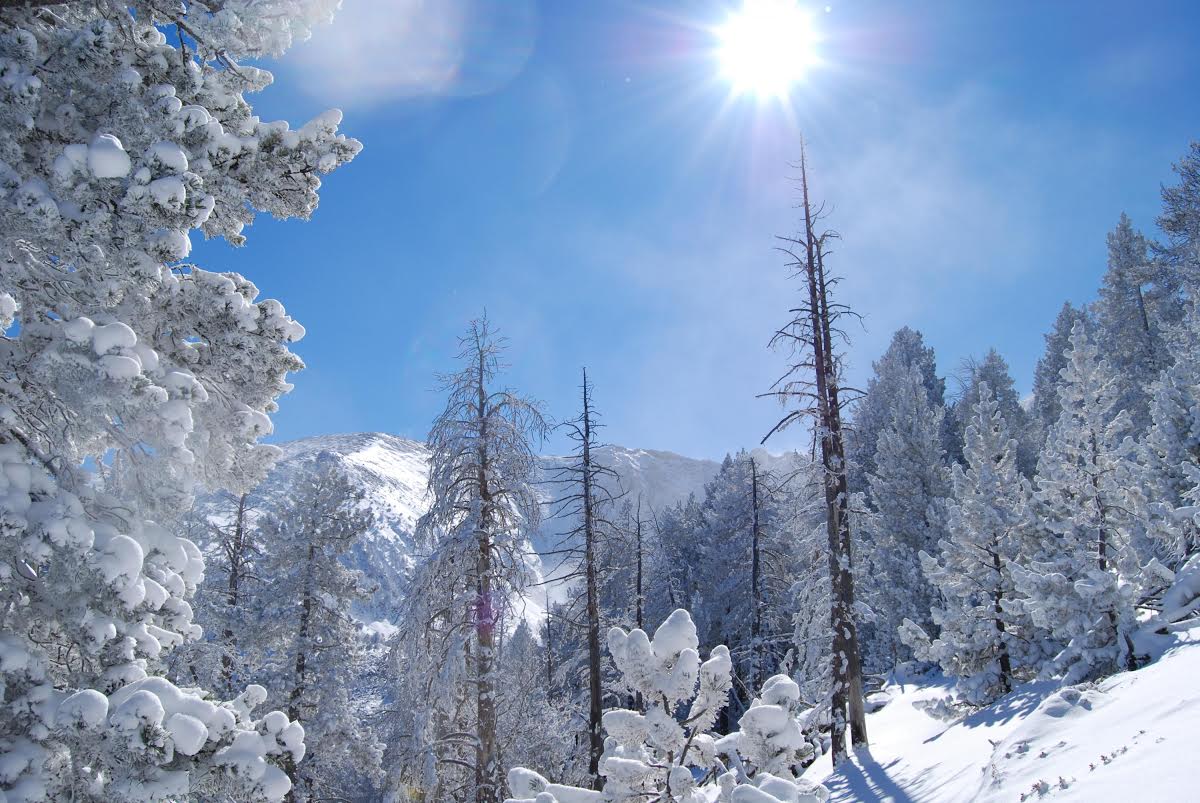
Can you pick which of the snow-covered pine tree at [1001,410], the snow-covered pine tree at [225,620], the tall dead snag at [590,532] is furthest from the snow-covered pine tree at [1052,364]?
the snow-covered pine tree at [225,620]

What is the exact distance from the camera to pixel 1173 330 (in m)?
26.2

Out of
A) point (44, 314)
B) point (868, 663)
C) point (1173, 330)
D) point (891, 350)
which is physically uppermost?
point (891, 350)

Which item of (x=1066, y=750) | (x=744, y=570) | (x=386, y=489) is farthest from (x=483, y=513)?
(x=386, y=489)

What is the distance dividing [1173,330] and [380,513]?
426ft

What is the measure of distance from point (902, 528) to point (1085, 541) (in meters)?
13.4

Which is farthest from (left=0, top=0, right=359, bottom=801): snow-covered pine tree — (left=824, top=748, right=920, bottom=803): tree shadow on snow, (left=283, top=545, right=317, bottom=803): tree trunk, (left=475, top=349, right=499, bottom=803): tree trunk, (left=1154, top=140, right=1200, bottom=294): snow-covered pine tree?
(left=1154, top=140, right=1200, bottom=294): snow-covered pine tree

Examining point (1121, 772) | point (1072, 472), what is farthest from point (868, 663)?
point (1121, 772)

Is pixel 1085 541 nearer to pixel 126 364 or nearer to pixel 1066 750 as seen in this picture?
pixel 1066 750

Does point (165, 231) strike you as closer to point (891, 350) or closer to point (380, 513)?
point (891, 350)

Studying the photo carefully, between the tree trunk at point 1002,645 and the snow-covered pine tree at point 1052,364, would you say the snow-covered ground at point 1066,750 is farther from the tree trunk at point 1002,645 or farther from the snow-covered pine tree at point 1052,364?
the snow-covered pine tree at point 1052,364

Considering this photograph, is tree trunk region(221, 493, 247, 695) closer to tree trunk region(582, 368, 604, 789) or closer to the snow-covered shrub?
tree trunk region(582, 368, 604, 789)

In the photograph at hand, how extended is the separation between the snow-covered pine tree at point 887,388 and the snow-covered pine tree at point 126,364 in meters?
35.3

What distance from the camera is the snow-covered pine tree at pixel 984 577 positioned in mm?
13766

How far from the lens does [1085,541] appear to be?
14734 mm
